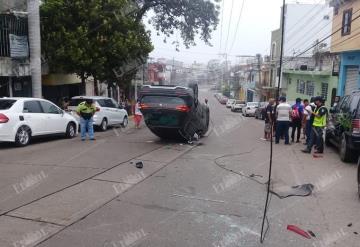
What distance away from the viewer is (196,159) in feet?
36.4

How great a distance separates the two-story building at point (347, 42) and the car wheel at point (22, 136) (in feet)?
53.1

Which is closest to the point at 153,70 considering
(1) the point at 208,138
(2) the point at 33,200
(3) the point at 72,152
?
(1) the point at 208,138

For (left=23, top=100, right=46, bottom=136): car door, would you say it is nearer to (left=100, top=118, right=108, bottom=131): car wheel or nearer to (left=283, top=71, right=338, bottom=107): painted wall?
(left=100, top=118, right=108, bottom=131): car wheel

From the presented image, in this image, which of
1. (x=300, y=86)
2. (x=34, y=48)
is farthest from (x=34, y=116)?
(x=300, y=86)

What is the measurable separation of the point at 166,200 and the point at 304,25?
4654cm

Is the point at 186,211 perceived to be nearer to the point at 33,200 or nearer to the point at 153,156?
the point at 33,200

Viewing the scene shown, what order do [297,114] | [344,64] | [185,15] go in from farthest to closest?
[185,15]
[344,64]
[297,114]

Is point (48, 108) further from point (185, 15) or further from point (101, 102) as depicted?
point (185, 15)

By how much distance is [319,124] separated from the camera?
12.2 metres

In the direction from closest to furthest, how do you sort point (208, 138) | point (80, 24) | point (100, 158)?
1. point (100, 158)
2. point (208, 138)
3. point (80, 24)

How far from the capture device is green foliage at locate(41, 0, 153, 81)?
20.2m

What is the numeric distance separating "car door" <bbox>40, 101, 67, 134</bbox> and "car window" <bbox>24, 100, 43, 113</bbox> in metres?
0.25

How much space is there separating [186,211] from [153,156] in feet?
16.7

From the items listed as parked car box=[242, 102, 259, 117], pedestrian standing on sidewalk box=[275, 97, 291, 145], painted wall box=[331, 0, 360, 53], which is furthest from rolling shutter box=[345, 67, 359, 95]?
parked car box=[242, 102, 259, 117]
